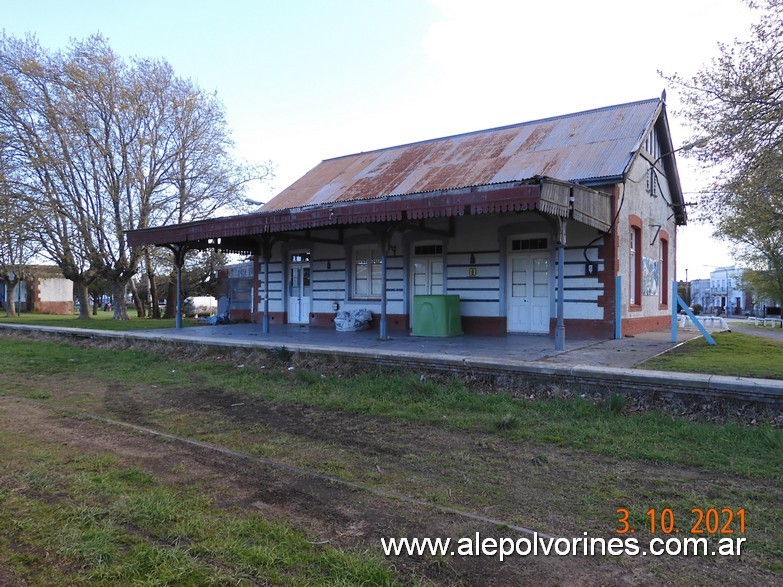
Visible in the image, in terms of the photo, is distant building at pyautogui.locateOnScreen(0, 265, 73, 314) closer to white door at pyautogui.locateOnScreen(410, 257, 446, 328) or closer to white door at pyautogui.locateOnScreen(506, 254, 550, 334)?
white door at pyautogui.locateOnScreen(410, 257, 446, 328)

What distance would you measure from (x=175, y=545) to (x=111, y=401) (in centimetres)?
546

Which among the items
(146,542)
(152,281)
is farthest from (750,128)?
(152,281)

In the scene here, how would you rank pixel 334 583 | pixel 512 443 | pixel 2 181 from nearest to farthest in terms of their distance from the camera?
1. pixel 334 583
2. pixel 512 443
3. pixel 2 181

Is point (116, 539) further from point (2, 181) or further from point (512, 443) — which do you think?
point (2, 181)

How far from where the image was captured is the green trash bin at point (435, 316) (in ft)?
43.7

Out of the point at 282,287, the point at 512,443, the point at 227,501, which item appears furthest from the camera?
the point at 282,287

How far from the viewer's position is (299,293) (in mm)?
18953

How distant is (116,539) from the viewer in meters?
3.36

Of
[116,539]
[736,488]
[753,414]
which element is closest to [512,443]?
[736,488]

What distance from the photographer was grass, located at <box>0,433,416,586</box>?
2.95 meters

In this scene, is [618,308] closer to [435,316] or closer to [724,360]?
[724,360]
